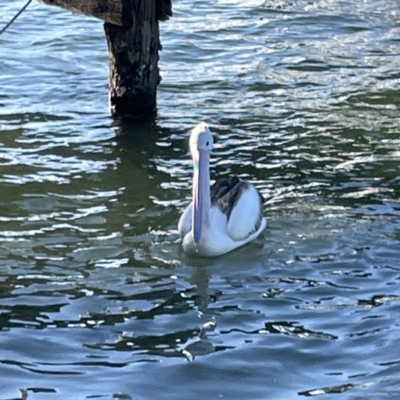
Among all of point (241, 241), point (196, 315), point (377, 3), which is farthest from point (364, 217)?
point (377, 3)

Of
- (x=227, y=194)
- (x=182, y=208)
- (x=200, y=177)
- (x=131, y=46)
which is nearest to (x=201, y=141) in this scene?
(x=200, y=177)

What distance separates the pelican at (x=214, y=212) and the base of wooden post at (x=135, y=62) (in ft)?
6.78

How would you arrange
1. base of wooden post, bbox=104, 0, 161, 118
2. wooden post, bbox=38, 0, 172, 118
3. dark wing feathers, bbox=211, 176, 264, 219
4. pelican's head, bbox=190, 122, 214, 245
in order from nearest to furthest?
pelican's head, bbox=190, 122, 214, 245
dark wing feathers, bbox=211, 176, 264, 219
wooden post, bbox=38, 0, 172, 118
base of wooden post, bbox=104, 0, 161, 118

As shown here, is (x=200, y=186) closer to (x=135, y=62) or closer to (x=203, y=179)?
(x=203, y=179)

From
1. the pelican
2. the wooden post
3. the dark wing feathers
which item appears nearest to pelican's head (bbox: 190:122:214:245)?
the pelican

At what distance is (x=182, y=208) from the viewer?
830cm

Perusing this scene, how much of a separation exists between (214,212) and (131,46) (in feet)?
7.79

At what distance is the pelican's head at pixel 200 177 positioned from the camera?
732cm

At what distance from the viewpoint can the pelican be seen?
732 centimetres

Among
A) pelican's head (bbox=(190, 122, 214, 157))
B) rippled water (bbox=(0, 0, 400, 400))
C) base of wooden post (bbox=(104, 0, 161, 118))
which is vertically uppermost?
base of wooden post (bbox=(104, 0, 161, 118))

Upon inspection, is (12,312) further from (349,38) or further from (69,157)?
(349,38)

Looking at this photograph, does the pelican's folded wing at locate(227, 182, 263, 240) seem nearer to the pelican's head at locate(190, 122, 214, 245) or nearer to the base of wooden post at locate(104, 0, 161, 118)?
the pelican's head at locate(190, 122, 214, 245)

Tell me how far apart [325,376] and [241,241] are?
2175 mm

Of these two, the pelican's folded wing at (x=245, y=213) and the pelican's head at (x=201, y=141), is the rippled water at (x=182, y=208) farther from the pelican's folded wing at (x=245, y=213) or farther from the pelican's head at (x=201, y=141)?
the pelican's head at (x=201, y=141)
